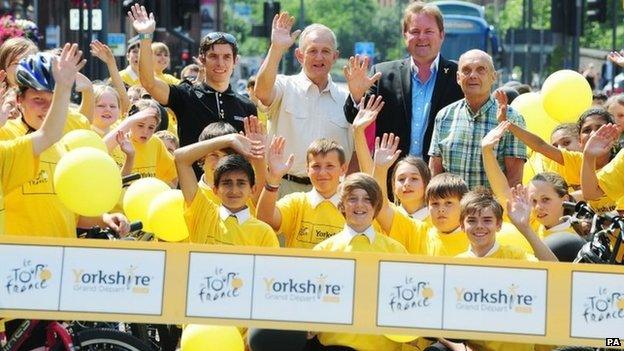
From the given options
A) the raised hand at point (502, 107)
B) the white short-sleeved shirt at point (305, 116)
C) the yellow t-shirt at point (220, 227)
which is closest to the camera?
the yellow t-shirt at point (220, 227)

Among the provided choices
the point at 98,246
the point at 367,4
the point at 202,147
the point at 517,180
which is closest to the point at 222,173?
the point at 202,147

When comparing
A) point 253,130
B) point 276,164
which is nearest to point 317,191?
point 276,164

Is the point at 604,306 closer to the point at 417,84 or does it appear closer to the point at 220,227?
the point at 220,227

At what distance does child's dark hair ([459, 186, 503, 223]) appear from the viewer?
27.9ft

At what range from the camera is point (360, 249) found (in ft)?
28.0

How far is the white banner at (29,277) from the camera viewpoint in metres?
7.55

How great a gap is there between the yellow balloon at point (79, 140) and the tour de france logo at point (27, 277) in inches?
58.5

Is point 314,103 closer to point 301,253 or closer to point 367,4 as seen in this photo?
point 301,253

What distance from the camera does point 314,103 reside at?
10.5 m

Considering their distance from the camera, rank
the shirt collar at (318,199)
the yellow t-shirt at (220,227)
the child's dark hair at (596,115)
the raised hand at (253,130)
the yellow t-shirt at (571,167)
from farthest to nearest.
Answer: the yellow t-shirt at (571,167) → the child's dark hair at (596,115) → the shirt collar at (318,199) → the raised hand at (253,130) → the yellow t-shirt at (220,227)

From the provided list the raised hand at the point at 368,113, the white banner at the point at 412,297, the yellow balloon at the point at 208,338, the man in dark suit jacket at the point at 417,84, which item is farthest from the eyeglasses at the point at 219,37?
the white banner at the point at 412,297

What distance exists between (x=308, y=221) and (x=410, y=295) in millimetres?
2039

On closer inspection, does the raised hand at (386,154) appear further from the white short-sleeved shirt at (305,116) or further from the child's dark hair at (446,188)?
the white short-sleeved shirt at (305,116)

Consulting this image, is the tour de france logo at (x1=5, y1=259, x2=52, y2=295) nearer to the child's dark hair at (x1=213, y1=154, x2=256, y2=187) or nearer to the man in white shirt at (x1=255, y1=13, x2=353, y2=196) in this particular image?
the child's dark hair at (x1=213, y1=154, x2=256, y2=187)
